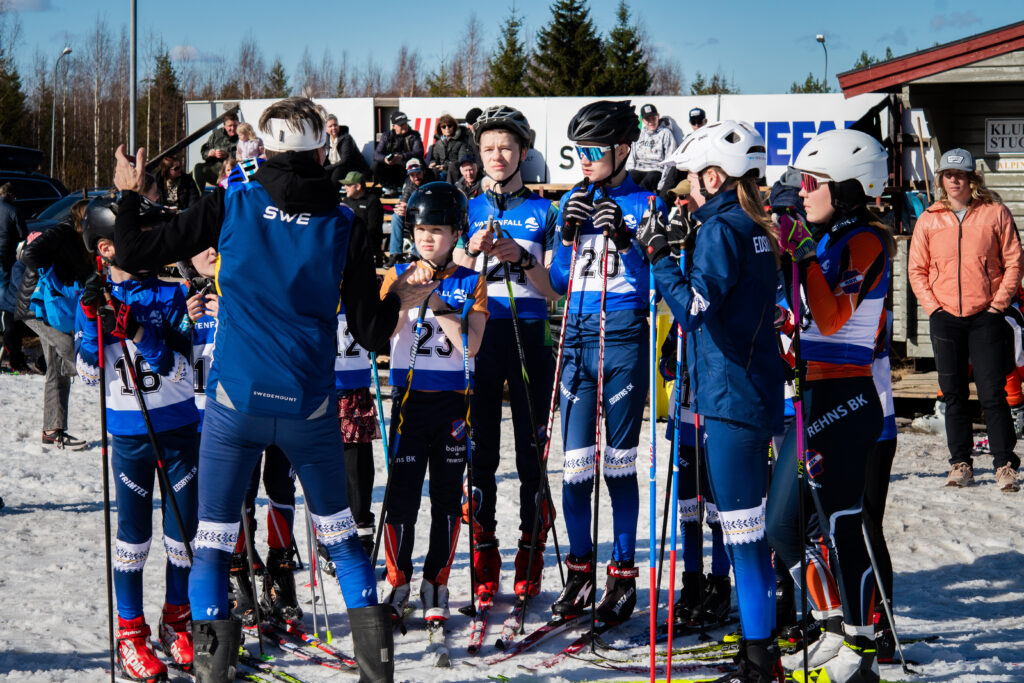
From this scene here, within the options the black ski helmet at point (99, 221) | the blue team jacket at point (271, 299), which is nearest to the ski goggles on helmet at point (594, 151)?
the blue team jacket at point (271, 299)

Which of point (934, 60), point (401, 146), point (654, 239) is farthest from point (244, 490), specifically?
point (401, 146)

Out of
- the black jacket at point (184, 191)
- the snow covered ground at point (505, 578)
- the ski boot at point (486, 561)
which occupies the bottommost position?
the snow covered ground at point (505, 578)

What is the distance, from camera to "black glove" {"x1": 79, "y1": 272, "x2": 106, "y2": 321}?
14.4 feet

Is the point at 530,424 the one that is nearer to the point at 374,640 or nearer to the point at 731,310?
the point at 731,310

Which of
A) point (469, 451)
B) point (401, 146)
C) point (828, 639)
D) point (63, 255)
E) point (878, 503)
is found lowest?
point (828, 639)

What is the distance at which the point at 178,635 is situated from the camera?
470cm

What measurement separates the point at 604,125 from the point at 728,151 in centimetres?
132

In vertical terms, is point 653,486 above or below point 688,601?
above

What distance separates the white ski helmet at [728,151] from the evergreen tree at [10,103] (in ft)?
155

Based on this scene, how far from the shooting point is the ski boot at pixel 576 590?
532 cm

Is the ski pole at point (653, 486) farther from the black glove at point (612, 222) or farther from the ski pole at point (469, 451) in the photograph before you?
the ski pole at point (469, 451)

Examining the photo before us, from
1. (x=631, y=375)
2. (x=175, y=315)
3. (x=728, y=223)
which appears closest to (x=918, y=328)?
(x=631, y=375)

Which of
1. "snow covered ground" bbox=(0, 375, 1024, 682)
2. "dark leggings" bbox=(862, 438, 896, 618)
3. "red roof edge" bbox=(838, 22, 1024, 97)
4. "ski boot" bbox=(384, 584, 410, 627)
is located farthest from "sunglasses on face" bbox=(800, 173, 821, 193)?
"red roof edge" bbox=(838, 22, 1024, 97)

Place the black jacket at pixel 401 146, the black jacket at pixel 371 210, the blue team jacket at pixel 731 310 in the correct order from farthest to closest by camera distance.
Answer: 1. the black jacket at pixel 401 146
2. the black jacket at pixel 371 210
3. the blue team jacket at pixel 731 310
